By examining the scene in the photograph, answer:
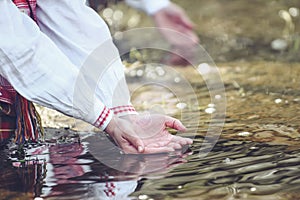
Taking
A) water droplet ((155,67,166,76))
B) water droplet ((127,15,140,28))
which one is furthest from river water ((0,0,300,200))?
water droplet ((127,15,140,28))

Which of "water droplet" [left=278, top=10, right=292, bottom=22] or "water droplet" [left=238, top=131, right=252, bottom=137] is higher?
"water droplet" [left=278, top=10, right=292, bottom=22]

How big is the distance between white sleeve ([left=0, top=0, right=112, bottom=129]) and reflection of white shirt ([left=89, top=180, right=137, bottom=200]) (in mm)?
253

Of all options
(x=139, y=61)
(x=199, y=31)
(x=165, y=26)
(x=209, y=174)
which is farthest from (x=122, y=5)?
(x=209, y=174)

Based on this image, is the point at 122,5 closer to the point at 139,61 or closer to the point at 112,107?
the point at 139,61

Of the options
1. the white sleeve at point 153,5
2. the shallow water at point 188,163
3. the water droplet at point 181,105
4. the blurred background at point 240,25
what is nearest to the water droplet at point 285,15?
the blurred background at point 240,25

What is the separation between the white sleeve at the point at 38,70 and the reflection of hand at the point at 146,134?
7 centimetres

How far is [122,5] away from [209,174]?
11.3ft

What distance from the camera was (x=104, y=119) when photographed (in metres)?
2.25

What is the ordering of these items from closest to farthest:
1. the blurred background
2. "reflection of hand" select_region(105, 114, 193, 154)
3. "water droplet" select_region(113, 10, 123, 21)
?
1. "reflection of hand" select_region(105, 114, 193, 154)
2. the blurred background
3. "water droplet" select_region(113, 10, 123, 21)

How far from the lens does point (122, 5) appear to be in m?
5.38

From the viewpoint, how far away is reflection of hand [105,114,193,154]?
2.26 metres

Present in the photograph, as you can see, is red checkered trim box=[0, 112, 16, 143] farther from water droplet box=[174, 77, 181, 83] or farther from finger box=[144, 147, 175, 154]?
water droplet box=[174, 77, 181, 83]

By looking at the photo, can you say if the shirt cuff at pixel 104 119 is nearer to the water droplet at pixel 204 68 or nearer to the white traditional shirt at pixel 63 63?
the white traditional shirt at pixel 63 63

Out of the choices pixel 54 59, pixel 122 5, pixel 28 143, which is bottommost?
pixel 28 143
